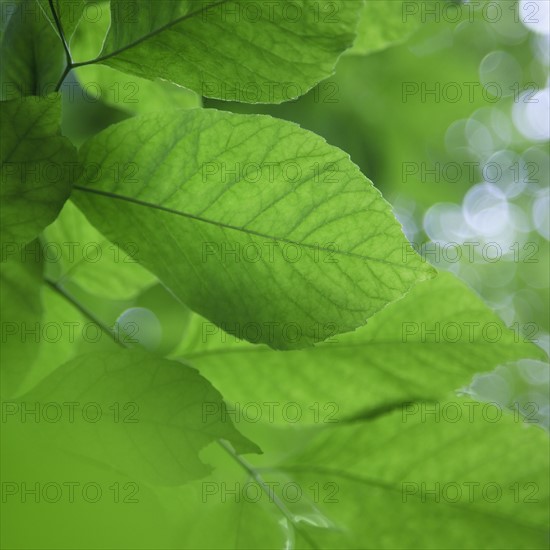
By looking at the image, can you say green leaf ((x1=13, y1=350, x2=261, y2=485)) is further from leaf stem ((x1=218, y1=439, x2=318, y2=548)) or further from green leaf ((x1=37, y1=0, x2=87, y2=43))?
green leaf ((x1=37, y1=0, x2=87, y2=43))

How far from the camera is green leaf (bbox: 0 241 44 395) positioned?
0.53 m

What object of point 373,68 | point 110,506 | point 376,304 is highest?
point 373,68

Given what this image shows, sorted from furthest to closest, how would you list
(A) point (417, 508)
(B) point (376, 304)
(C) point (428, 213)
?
(C) point (428, 213) < (A) point (417, 508) < (B) point (376, 304)

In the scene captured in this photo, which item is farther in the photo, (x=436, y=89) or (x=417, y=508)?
(x=436, y=89)

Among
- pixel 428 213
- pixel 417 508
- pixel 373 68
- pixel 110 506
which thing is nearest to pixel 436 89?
pixel 373 68

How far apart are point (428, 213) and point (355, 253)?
1.41m

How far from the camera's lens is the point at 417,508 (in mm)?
567

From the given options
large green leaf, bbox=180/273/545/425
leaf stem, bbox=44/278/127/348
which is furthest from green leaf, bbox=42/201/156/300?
large green leaf, bbox=180/273/545/425

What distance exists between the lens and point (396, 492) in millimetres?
577

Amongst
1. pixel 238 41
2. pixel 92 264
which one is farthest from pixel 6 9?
pixel 92 264

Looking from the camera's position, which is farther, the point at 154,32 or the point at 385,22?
the point at 385,22

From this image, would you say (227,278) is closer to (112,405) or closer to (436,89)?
(112,405)

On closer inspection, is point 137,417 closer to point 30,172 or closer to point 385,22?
point 30,172

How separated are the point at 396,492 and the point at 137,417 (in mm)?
231
